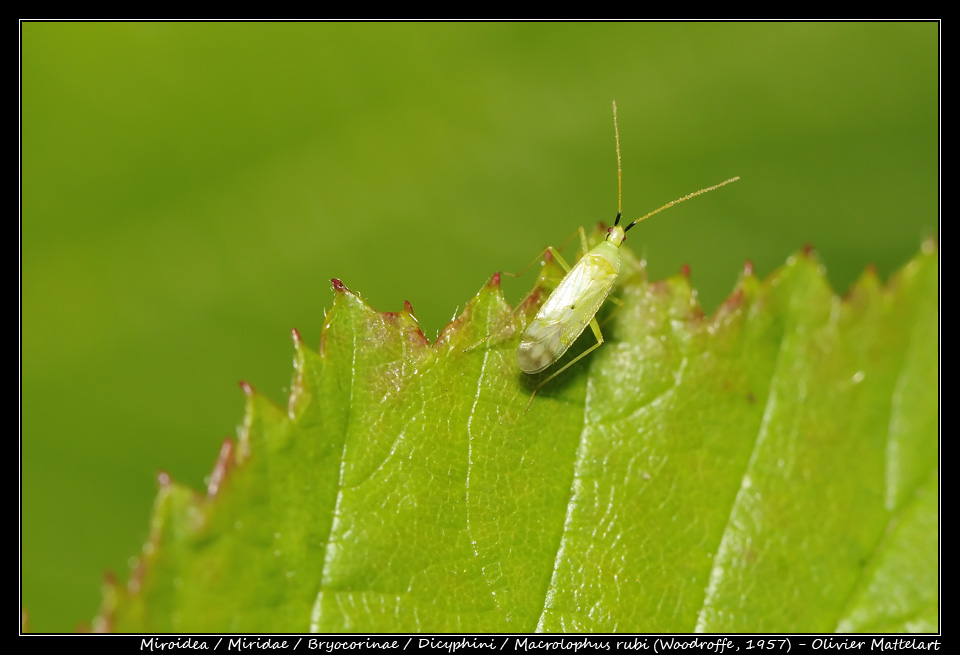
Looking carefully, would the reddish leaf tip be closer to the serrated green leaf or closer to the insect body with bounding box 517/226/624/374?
the serrated green leaf

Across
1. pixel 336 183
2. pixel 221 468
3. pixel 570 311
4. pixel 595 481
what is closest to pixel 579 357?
pixel 570 311

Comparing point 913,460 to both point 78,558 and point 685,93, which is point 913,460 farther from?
point 78,558

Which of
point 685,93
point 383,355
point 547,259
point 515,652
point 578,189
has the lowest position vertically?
point 515,652

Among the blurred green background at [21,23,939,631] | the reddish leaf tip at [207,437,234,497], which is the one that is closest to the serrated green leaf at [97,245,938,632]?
the reddish leaf tip at [207,437,234,497]

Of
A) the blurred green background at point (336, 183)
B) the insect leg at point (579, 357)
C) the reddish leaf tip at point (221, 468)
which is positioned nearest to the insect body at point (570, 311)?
the insect leg at point (579, 357)

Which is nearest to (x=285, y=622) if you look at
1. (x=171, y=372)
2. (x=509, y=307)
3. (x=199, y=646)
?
(x=199, y=646)

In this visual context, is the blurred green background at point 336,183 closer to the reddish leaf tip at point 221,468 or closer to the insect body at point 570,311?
the insect body at point 570,311
